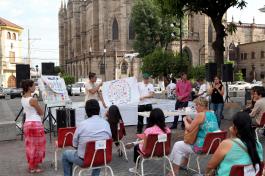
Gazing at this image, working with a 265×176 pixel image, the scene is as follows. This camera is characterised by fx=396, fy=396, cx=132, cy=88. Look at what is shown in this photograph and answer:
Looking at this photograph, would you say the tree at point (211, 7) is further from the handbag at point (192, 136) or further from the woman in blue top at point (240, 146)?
the woman in blue top at point (240, 146)

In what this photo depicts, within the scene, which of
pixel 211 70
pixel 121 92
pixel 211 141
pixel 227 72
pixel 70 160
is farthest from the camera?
pixel 227 72

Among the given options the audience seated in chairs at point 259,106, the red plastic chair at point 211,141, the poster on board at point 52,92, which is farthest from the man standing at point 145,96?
the red plastic chair at point 211,141

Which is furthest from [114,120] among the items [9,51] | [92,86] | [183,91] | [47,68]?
[9,51]

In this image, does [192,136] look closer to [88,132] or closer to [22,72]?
[88,132]

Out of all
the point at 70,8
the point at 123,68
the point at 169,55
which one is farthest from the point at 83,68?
the point at 169,55

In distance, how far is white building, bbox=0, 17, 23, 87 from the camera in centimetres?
7500

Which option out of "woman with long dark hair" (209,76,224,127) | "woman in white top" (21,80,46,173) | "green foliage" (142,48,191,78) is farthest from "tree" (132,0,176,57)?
"woman in white top" (21,80,46,173)

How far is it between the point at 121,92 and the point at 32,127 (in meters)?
5.46

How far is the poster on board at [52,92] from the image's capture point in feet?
39.2

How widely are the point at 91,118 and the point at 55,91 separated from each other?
649 centimetres

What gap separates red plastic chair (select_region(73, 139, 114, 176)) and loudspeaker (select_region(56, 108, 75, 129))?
20.6 feet

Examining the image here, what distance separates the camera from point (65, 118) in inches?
473

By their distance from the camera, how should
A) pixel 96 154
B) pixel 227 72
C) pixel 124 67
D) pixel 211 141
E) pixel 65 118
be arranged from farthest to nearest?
pixel 124 67, pixel 227 72, pixel 65 118, pixel 211 141, pixel 96 154

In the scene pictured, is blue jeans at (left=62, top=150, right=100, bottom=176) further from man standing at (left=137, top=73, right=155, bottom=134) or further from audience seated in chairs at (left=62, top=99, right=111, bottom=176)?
man standing at (left=137, top=73, right=155, bottom=134)
